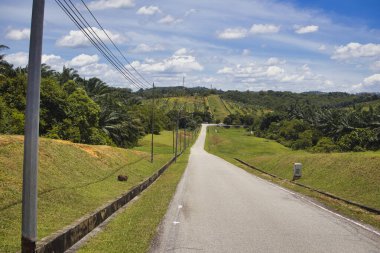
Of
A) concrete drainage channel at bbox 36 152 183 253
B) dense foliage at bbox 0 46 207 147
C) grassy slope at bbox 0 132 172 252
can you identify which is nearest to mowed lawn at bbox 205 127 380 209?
concrete drainage channel at bbox 36 152 183 253

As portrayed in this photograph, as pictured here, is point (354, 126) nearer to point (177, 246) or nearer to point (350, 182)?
point (350, 182)

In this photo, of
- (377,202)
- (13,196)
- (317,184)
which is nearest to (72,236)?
(13,196)

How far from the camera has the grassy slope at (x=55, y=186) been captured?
10474mm

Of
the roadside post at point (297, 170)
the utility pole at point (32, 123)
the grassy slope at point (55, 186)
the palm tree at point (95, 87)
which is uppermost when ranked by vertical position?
the palm tree at point (95, 87)

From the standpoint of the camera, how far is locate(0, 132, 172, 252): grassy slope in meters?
10.5

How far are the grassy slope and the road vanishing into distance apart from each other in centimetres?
254

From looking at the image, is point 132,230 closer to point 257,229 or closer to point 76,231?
point 76,231

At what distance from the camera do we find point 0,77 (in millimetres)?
41688

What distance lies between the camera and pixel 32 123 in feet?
23.4

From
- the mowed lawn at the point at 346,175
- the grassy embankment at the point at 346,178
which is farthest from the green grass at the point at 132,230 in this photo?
the mowed lawn at the point at 346,175

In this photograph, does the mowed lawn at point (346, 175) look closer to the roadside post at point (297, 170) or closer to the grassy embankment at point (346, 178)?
the grassy embankment at point (346, 178)

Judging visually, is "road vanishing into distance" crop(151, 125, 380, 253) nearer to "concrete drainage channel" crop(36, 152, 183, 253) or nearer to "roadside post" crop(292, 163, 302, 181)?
"concrete drainage channel" crop(36, 152, 183, 253)

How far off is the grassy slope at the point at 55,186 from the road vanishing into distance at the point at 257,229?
100.0 inches

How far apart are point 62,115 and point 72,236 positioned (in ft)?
125
